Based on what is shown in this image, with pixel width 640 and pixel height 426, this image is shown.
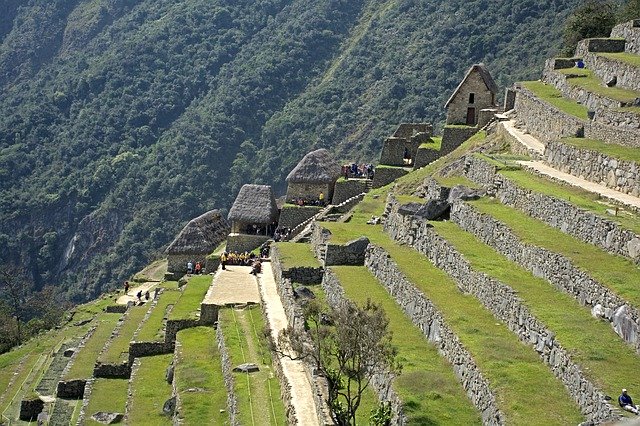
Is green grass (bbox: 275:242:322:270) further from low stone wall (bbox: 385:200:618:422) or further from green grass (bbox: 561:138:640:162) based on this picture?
green grass (bbox: 561:138:640:162)

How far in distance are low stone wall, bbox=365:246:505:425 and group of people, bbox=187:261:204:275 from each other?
15628mm

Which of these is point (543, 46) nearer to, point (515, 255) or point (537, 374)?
point (515, 255)

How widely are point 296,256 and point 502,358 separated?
14.8 metres

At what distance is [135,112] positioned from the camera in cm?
9494

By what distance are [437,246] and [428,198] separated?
18.0ft

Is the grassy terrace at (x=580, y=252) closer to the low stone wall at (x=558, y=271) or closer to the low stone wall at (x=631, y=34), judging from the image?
the low stone wall at (x=558, y=271)

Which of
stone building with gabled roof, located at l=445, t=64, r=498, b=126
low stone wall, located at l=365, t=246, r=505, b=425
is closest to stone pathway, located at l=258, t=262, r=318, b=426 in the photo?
low stone wall, located at l=365, t=246, r=505, b=425

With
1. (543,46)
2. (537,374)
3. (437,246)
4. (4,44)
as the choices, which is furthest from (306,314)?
(4,44)

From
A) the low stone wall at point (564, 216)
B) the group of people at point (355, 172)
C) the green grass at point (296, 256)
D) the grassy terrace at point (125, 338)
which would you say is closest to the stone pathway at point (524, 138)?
the low stone wall at point (564, 216)

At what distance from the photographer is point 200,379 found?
25203mm

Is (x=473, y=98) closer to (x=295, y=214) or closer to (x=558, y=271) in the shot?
(x=295, y=214)

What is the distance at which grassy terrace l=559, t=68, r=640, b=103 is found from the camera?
99.5ft

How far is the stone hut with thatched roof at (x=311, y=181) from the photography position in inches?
1735

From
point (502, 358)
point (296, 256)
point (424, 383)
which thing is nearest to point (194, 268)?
point (296, 256)
